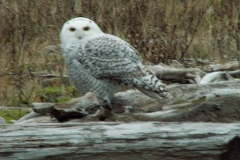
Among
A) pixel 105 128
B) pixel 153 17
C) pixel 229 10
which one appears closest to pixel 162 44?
pixel 153 17

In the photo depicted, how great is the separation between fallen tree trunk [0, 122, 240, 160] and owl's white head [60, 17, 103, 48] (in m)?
2.40

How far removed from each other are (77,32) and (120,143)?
2534 mm

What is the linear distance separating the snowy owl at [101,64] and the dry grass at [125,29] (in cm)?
106

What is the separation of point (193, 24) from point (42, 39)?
194 cm

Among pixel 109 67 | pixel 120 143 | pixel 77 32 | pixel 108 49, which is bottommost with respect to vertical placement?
pixel 120 143

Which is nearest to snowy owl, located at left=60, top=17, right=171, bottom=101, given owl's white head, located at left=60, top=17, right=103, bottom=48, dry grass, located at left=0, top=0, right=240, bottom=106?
owl's white head, located at left=60, top=17, right=103, bottom=48

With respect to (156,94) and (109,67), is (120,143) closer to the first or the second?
(156,94)

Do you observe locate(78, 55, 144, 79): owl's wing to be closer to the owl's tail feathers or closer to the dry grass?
the owl's tail feathers

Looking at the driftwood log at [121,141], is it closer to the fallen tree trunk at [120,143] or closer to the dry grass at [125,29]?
the fallen tree trunk at [120,143]

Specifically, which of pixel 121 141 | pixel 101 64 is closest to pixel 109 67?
pixel 101 64

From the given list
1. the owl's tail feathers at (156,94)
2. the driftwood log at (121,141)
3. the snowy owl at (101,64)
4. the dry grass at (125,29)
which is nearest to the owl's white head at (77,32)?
the snowy owl at (101,64)

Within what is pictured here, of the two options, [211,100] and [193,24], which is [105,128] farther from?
[193,24]

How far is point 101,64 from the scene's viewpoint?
5.85 metres

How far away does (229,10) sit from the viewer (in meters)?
8.80
